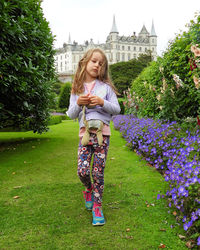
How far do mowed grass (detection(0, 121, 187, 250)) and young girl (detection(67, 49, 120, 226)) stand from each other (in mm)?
244

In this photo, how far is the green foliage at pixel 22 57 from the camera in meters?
4.86

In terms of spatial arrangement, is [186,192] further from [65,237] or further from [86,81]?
[86,81]

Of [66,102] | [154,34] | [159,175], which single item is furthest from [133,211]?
[154,34]

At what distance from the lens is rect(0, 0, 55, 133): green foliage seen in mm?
4863

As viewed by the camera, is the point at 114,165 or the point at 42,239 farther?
the point at 114,165

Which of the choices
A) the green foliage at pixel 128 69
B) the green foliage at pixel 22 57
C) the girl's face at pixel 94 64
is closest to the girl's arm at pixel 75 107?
the girl's face at pixel 94 64

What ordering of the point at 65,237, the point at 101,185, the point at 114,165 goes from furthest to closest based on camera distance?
the point at 114,165, the point at 101,185, the point at 65,237

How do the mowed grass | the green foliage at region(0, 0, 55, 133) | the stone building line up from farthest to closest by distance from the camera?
1. the stone building
2. the green foliage at region(0, 0, 55, 133)
3. the mowed grass

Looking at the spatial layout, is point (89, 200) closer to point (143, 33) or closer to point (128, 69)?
point (128, 69)

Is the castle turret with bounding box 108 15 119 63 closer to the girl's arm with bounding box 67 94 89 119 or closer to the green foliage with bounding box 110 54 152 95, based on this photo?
the green foliage with bounding box 110 54 152 95

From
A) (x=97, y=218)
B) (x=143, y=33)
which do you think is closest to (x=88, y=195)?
(x=97, y=218)

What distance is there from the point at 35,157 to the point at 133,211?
3.35m

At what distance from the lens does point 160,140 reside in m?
4.39

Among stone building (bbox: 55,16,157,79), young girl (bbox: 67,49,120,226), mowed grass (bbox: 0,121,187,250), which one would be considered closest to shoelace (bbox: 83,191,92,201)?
young girl (bbox: 67,49,120,226)
